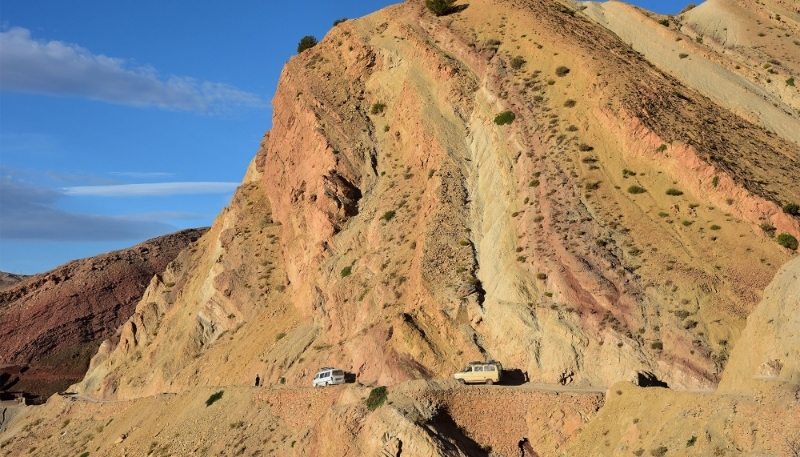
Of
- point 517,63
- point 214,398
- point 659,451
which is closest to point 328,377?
point 214,398

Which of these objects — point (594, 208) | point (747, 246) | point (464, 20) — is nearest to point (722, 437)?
point (747, 246)

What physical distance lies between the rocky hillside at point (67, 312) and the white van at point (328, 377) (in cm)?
5245

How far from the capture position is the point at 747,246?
111 ft

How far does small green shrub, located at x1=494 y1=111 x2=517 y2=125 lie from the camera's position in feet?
149

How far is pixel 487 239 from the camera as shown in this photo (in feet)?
132

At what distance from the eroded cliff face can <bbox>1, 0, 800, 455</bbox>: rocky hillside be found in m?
0.13

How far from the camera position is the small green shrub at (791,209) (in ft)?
113

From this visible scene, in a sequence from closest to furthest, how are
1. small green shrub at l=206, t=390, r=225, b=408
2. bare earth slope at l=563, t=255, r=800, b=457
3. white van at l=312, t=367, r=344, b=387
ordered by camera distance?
bare earth slope at l=563, t=255, r=800, b=457 → white van at l=312, t=367, r=344, b=387 → small green shrub at l=206, t=390, r=225, b=408

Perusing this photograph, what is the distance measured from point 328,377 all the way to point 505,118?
18.2m

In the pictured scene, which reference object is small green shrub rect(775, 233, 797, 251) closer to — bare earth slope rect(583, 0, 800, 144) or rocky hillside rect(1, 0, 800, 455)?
rocky hillside rect(1, 0, 800, 455)

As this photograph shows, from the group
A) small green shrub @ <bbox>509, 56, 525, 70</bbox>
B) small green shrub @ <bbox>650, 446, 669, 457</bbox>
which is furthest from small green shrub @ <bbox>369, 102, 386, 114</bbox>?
small green shrub @ <bbox>650, 446, 669, 457</bbox>

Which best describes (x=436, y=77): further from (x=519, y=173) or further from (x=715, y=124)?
(x=715, y=124)

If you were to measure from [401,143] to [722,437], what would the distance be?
31.1 meters

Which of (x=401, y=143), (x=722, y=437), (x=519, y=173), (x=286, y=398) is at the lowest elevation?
(x=722, y=437)
